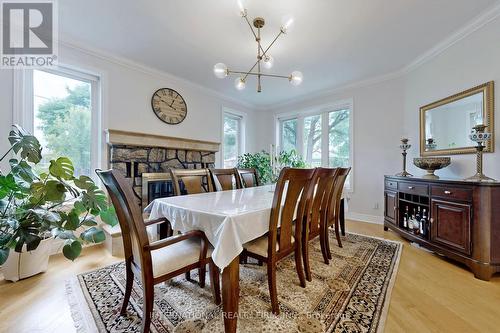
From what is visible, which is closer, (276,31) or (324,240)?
(324,240)

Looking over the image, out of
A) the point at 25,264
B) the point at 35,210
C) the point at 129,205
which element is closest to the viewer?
the point at 129,205

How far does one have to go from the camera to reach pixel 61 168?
1.64 meters

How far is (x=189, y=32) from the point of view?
7.66 feet

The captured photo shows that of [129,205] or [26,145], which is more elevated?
[26,145]

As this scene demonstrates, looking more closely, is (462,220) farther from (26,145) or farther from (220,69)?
(26,145)

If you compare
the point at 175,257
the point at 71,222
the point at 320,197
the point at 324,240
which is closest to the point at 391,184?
the point at 324,240

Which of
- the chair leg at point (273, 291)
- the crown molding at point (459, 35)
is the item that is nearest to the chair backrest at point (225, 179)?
the chair leg at point (273, 291)

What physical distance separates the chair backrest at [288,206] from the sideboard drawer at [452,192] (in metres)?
1.55

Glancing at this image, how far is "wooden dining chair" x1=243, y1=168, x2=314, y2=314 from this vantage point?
1363 mm

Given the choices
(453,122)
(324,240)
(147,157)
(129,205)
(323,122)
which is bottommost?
(324,240)

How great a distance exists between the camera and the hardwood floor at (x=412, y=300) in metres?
1.29

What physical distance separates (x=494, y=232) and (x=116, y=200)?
299cm

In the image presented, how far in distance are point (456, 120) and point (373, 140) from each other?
1168 millimetres

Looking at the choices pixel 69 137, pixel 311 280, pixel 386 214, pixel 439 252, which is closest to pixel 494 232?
pixel 439 252
